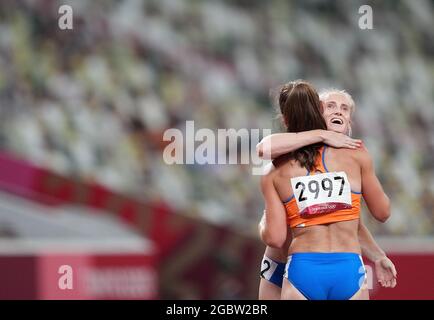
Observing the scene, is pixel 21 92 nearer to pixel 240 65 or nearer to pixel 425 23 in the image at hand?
pixel 240 65

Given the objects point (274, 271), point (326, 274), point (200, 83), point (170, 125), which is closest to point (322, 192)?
point (326, 274)

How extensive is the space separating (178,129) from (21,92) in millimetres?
1751

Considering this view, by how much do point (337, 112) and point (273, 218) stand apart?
59cm

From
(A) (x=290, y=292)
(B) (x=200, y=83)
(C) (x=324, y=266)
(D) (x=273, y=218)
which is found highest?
(B) (x=200, y=83)

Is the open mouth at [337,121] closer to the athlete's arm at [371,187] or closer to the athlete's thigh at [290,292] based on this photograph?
the athlete's arm at [371,187]

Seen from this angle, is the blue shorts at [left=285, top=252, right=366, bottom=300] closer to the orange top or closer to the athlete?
the athlete

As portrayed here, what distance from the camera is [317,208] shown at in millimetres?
3396

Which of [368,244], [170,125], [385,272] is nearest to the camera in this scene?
[385,272]

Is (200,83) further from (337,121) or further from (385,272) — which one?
(385,272)

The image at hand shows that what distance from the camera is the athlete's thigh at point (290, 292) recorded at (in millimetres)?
3432

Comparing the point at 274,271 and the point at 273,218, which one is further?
the point at 274,271

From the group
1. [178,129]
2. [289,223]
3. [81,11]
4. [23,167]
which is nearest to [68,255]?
[23,167]

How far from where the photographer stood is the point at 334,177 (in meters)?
3.39

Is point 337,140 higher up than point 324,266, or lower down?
higher up
